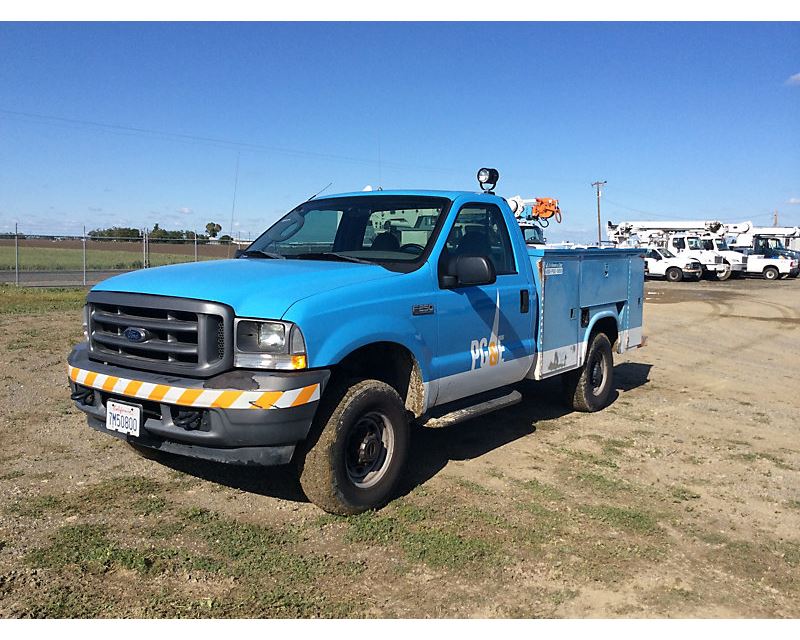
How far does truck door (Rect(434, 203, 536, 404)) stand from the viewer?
16.8 feet

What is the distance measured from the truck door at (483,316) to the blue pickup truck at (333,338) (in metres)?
0.02

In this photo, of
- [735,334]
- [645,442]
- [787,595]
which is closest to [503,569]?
[787,595]

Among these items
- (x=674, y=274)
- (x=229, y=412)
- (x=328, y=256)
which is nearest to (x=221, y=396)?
(x=229, y=412)

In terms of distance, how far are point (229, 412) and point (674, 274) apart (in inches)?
1198

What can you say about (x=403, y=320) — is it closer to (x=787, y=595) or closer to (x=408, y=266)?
(x=408, y=266)

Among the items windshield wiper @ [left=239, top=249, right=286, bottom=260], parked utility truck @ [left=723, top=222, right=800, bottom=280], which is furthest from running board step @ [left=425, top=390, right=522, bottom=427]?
parked utility truck @ [left=723, top=222, right=800, bottom=280]

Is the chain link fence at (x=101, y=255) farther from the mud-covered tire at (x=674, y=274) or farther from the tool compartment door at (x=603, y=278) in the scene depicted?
the mud-covered tire at (x=674, y=274)

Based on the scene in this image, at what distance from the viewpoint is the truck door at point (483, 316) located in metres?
5.11

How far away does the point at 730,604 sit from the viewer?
138 inches

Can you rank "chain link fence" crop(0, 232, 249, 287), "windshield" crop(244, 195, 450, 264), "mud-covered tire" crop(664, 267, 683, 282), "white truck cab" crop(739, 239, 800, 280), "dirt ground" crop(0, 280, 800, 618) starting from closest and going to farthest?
"dirt ground" crop(0, 280, 800, 618), "windshield" crop(244, 195, 450, 264), "chain link fence" crop(0, 232, 249, 287), "mud-covered tire" crop(664, 267, 683, 282), "white truck cab" crop(739, 239, 800, 280)

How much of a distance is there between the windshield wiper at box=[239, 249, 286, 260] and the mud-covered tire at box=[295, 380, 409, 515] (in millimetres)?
1425

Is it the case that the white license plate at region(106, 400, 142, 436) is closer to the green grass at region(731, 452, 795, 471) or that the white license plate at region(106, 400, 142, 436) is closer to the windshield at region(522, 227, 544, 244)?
the green grass at region(731, 452, 795, 471)

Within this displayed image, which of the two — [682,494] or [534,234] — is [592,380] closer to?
[682,494]

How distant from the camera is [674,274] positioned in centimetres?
3141
